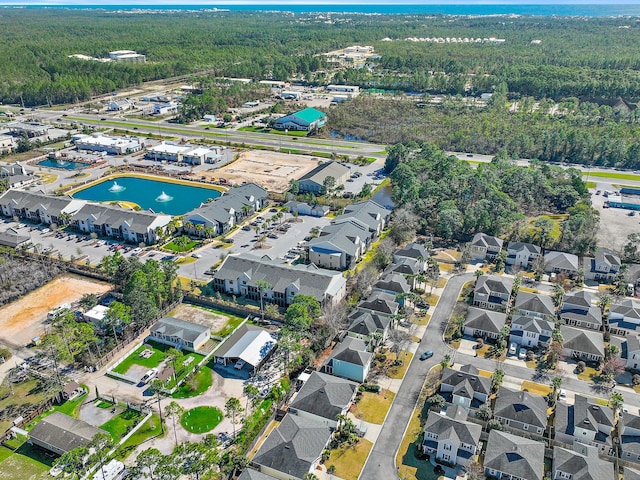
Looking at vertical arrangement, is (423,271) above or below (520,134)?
below

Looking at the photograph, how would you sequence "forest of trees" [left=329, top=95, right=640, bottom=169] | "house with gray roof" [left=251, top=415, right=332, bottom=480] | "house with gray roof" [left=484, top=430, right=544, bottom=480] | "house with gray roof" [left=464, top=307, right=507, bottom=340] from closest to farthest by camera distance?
"house with gray roof" [left=484, top=430, right=544, bottom=480] → "house with gray roof" [left=251, top=415, right=332, bottom=480] → "house with gray roof" [left=464, top=307, right=507, bottom=340] → "forest of trees" [left=329, top=95, right=640, bottom=169]

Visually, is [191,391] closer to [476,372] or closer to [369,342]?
[369,342]

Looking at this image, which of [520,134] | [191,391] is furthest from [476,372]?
[520,134]

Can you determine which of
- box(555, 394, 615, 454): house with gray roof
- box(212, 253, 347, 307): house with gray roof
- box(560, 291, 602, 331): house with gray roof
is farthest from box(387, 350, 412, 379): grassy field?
box(560, 291, 602, 331): house with gray roof

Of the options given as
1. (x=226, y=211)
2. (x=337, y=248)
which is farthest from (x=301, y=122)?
(x=337, y=248)

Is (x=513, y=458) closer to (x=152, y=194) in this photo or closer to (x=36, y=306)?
(x=36, y=306)

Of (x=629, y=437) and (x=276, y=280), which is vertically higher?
(x=276, y=280)

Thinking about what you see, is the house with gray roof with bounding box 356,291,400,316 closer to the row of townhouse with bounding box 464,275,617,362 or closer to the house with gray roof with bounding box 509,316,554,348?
the row of townhouse with bounding box 464,275,617,362
